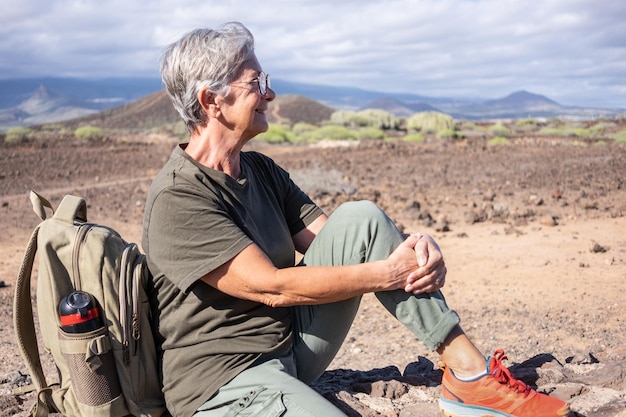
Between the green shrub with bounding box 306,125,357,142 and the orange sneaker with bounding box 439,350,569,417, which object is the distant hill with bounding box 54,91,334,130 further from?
the orange sneaker with bounding box 439,350,569,417

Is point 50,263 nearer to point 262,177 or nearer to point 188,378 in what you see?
point 188,378

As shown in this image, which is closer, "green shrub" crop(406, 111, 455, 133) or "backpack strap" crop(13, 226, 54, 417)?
"backpack strap" crop(13, 226, 54, 417)


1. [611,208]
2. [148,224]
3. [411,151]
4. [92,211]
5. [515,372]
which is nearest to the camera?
[148,224]

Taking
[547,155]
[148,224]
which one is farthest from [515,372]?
[547,155]

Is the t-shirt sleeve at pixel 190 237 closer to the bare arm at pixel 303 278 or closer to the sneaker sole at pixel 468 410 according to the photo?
the bare arm at pixel 303 278

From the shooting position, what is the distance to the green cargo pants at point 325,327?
2.05m

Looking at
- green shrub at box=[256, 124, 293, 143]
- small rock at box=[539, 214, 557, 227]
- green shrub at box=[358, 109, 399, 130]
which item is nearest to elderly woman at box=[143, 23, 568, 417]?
small rock at box=[539, 214, 557, 227]

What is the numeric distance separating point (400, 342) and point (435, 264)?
234 centimetres

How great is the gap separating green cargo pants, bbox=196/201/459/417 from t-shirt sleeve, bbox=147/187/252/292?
343 millimetres

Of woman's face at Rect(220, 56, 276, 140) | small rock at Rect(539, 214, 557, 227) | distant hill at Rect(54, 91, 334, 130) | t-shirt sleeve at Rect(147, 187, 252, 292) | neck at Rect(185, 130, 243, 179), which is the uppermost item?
distant hill at Rect(54, 91, 334, 130)

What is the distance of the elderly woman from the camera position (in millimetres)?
2076

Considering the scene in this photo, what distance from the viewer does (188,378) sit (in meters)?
2.18

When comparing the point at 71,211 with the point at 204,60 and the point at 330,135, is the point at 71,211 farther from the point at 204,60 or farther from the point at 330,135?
the point at 330,135

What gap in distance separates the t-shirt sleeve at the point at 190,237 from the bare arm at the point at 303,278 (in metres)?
0.04
